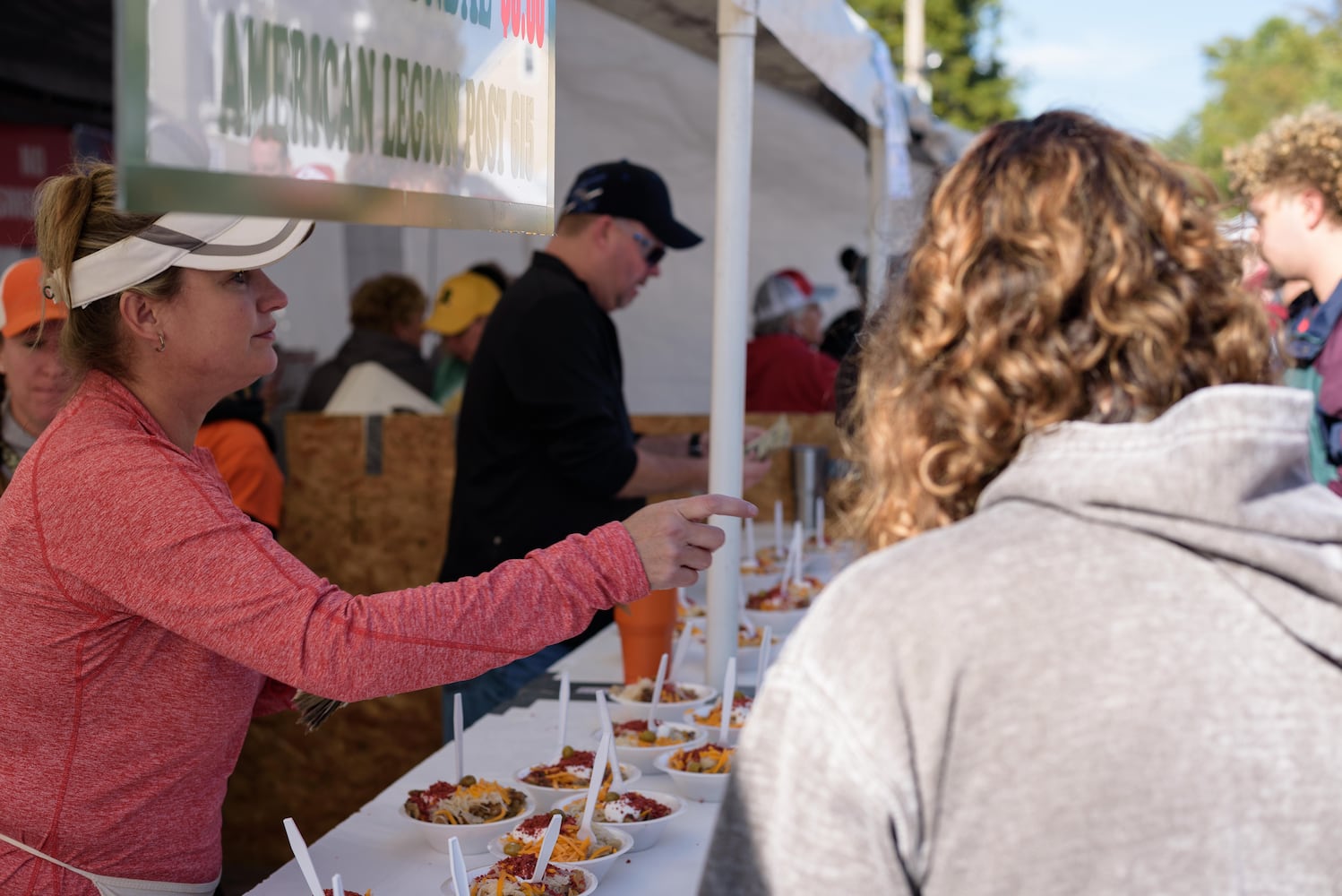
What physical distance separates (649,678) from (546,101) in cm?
132

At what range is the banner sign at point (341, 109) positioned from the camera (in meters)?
1.01

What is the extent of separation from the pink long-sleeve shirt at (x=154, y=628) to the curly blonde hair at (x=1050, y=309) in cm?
61

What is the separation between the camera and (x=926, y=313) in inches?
38.9

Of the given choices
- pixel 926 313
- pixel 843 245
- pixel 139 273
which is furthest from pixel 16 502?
pixel 843 245

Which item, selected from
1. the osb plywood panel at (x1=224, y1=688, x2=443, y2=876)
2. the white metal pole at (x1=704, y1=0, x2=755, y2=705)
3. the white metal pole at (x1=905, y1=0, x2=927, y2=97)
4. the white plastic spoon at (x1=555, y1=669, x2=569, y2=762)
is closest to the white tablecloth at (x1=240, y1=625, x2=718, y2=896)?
the white plastic spoon at (x1=555, y1=669, x2=569, y2=762)

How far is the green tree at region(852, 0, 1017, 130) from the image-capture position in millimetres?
26688

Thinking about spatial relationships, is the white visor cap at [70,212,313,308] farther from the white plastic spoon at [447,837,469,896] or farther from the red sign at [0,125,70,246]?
the red sign at [0,125,70,246]

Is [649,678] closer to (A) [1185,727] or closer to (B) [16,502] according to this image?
(B) [16,502]

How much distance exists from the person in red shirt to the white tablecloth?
3066 millimetres

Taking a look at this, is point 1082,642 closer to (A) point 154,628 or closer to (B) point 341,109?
(B) point 341,109

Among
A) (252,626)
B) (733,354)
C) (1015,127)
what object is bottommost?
(252,626)

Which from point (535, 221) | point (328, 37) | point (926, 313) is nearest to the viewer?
point (926, 313)

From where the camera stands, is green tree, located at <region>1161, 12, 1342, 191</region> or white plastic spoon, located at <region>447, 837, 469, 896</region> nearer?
white plastic spoon, located at <region>447, 837, 469, 896</region>

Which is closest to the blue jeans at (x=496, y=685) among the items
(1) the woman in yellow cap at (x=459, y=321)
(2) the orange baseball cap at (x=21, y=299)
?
(2) the orange baseball cap at (x=21, y=299)
